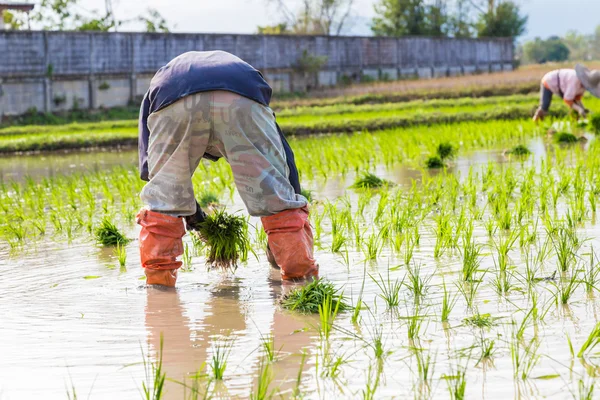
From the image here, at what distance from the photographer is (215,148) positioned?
3.89 m

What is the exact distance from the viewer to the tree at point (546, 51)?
7031 centimetres

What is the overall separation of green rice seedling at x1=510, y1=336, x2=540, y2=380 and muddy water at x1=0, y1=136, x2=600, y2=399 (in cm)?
3

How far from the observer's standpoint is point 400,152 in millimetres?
9359

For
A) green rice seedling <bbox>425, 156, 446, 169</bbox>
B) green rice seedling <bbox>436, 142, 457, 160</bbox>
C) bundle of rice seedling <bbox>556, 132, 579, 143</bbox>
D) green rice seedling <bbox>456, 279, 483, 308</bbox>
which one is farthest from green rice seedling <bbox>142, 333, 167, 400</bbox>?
bundle of rice seedling <bbox>556, 132, 579, 143</bbox>

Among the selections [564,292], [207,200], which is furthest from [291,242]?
[207,200]

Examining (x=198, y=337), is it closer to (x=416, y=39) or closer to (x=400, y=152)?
(x=400, y=152)

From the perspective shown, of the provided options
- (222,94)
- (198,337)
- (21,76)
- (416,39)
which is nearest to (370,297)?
(198,337)

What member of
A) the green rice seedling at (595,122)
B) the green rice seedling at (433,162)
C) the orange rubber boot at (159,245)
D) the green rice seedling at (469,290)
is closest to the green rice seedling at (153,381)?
the orange rubber boot at (159,245)

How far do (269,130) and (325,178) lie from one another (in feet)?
13.2

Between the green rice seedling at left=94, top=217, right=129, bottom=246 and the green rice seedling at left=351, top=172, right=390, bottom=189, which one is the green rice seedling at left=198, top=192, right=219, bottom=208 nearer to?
the green rice seedling at left=351, top=172, right=390, bottom=189

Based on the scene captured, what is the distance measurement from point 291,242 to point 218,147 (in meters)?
0.50

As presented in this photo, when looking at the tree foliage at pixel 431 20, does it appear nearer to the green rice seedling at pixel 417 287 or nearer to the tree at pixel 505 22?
the tree at pixel 505 22

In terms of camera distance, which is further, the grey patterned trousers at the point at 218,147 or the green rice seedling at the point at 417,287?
the grey patterned trousers at the point at 218,147

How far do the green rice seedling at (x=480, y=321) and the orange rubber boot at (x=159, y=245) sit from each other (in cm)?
138
